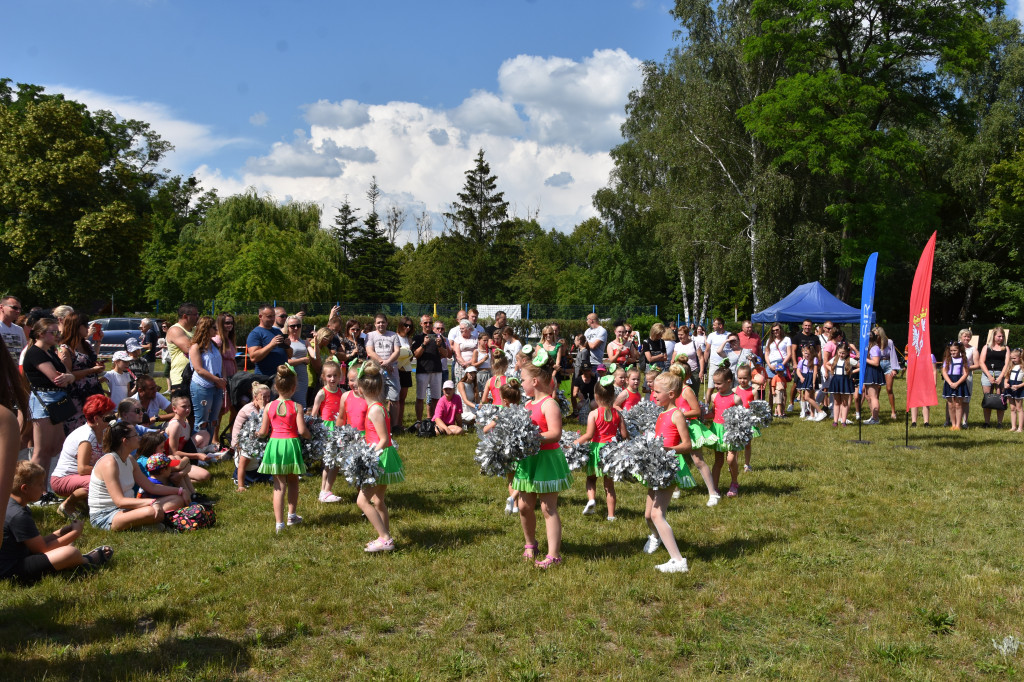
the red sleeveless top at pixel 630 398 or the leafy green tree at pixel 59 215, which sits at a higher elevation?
the leafy green tree at pixel 59 215

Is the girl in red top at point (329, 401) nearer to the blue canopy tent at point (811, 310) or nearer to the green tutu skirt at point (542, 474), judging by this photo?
the green tutu skirt at point (542, 474)

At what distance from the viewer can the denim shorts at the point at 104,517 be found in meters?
7.49

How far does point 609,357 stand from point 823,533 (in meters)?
6.90

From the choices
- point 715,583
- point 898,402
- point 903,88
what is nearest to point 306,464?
point 715,583

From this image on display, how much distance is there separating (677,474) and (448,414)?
25.3 ft

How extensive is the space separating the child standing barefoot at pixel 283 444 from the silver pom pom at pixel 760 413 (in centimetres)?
547

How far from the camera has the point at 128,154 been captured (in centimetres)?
5381

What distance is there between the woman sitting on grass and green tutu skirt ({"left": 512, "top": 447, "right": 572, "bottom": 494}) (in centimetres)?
390

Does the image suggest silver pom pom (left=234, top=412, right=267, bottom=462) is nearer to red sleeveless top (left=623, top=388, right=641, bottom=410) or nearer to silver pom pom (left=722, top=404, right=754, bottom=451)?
red sleeveless top (left=623, top=388, right=641, bottom=410)

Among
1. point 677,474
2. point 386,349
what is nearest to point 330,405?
point 386,349

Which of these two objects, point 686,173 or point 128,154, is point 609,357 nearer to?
point 686,173

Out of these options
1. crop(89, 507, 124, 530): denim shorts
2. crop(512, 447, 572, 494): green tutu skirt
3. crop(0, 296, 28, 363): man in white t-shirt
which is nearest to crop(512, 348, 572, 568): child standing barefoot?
crop(512, 447, 572, 494): green tutu skirt

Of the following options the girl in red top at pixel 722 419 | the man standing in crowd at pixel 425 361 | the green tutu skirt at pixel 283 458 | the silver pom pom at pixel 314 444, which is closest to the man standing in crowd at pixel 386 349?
the man standing in crowd at pixel 425 361

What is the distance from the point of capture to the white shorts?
14.2 m
